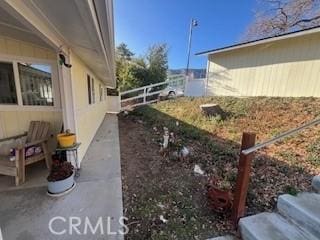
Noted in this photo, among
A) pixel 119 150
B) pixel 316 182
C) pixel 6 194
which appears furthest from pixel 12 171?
pixel 316 182

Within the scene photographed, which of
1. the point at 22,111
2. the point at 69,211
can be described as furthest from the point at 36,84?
the point at 69,211

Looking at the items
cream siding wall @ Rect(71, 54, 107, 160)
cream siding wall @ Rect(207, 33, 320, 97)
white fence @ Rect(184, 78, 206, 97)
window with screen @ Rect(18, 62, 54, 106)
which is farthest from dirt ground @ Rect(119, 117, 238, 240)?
white fence @ Rect(184, 78, 206, 97)

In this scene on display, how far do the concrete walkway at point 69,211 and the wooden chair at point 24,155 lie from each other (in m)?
0.31

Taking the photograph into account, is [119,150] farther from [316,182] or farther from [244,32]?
[244,32]

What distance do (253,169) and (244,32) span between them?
9.65 metres

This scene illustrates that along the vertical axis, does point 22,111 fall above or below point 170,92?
below

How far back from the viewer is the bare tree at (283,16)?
8.22m

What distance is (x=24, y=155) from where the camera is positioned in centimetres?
324

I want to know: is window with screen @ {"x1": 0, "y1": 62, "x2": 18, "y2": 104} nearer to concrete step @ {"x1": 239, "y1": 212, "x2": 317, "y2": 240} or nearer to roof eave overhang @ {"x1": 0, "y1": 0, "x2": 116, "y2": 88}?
roof eave overhang @ {"x1": 0, "y1": 0, "x2": 116, "y2": 88}

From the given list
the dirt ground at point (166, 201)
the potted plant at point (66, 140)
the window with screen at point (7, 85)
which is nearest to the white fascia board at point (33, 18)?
the window with screen at point (7, 85)

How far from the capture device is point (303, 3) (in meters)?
8.16

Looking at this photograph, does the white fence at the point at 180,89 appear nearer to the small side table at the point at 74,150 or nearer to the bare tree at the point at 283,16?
the bare tree at the point at 283,16
